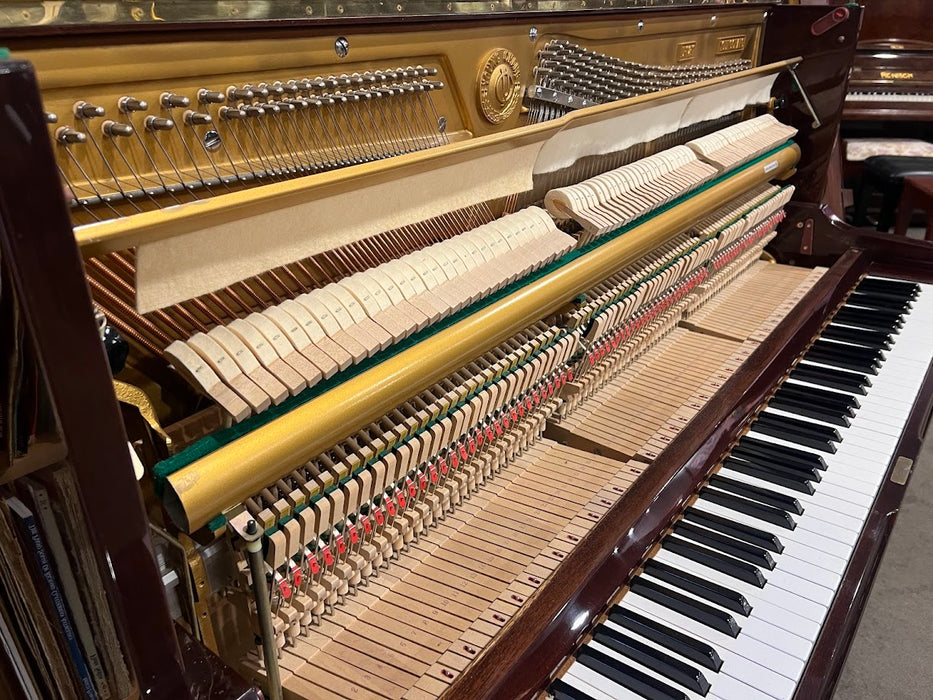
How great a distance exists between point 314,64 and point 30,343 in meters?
0.81

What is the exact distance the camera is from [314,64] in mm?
1321

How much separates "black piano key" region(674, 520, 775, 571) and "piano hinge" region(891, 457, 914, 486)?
24.7 inches

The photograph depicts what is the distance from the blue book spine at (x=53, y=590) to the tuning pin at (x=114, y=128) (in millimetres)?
526

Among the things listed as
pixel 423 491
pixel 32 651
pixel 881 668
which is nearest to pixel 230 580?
pixel 32 651

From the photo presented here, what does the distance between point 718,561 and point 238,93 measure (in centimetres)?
142

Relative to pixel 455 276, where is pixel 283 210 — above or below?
above

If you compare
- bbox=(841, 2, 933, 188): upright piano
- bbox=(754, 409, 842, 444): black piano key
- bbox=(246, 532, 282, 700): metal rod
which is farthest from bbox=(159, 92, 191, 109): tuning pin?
bbox=(841, 2, 933, 188): upright piano

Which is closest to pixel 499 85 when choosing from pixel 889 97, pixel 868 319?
pixel 868 319

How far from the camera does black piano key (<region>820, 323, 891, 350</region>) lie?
2721 millimetres

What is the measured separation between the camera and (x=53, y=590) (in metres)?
0.94

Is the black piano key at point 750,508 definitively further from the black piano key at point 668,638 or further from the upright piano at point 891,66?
the upright piano at point 891,66

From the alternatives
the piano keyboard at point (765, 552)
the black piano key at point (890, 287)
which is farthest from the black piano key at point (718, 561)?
the black piano key at point (890, 287)

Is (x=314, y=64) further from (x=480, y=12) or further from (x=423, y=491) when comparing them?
(x=423, y=491)

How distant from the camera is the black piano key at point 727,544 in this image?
5.59 feet
